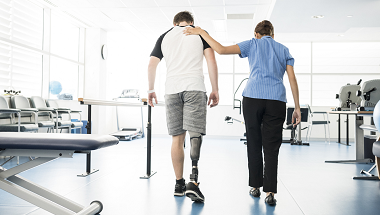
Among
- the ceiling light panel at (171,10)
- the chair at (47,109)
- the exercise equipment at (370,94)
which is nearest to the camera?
the exercise equipment at (370,94)

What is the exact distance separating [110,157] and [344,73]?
21.1 ft

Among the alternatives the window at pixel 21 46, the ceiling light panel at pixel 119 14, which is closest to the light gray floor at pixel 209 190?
the window at pixel 21 46

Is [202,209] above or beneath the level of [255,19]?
beneath

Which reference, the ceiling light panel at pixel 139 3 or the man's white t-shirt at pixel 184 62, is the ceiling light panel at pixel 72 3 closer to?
the ceiling light panel at pixel 139 3

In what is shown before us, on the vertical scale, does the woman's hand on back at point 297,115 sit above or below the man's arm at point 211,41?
below

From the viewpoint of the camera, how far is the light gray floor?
5.71ft

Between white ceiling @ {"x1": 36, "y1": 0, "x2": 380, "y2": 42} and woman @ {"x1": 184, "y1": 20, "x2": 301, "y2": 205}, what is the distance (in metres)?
3.11

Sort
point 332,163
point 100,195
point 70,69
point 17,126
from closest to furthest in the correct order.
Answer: point 100,195, point 17,126, point 332,163, point 70,69

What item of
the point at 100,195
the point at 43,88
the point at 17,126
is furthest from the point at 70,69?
the point at 100,195

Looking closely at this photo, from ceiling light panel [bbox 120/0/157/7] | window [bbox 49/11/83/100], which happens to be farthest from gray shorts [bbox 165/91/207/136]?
window [bbox 49/11/83/100]

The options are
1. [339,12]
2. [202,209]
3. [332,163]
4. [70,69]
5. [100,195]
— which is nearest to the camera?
[202,209]

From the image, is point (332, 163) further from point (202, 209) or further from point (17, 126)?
point (17, 126)

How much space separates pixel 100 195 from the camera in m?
2.01

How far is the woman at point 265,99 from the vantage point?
72.4 inches
